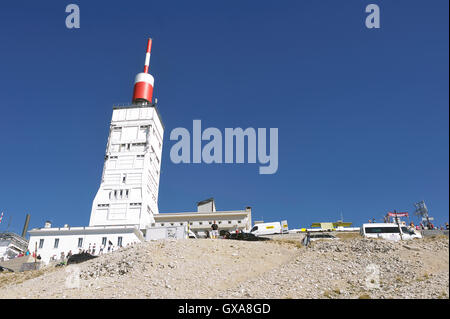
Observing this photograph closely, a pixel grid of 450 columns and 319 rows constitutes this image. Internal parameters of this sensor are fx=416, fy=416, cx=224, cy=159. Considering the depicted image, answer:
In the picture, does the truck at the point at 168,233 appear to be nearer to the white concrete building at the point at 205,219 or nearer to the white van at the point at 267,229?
the white van at the point at 267,229

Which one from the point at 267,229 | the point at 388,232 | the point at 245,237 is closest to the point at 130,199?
the point at 267,229

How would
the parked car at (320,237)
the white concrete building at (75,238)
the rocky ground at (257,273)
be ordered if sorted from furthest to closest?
the white concrete building at (75,238), the parked car at (320,237), the rocky ground at (257,273)

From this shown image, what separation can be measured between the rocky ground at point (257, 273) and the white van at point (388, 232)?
3452mm

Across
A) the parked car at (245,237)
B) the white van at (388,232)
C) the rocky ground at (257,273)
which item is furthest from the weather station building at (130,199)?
the white van at (388,232)

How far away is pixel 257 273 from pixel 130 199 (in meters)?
50.1

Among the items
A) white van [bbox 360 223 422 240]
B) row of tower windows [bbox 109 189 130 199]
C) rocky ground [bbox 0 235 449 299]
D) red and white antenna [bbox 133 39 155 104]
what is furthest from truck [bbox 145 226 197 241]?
red and white antenna [bbox 133 39 155 104]

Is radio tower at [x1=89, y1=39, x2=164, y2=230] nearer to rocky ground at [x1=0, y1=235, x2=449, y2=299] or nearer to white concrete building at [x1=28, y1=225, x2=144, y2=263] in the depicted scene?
white concrete building at [x1=28, y1=225, x2=144, y2=263]

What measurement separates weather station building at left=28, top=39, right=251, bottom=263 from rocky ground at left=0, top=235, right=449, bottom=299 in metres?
28.1

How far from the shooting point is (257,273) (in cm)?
3128

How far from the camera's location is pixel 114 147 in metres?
83.8

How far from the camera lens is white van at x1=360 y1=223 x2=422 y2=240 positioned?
1620 inches

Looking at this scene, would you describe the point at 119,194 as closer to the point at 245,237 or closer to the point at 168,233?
the point at 168,233

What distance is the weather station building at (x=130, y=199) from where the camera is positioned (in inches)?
2586
